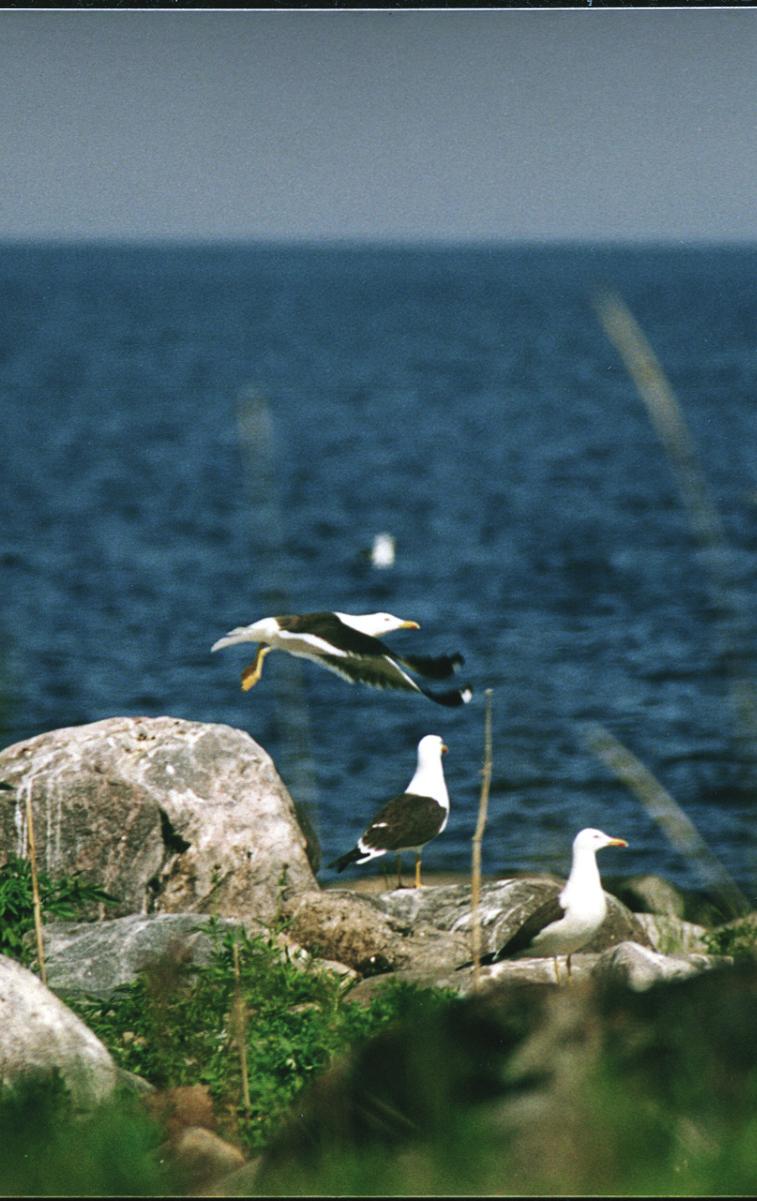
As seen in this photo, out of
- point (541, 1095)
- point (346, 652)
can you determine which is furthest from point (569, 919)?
point (541, 1095)

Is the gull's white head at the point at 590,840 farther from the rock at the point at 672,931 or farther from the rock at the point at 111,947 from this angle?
the rock at the point at 111,947

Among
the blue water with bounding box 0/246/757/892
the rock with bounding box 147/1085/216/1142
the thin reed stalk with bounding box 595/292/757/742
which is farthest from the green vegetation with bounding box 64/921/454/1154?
the thin reed stalk with bounding box 595/292/757/742

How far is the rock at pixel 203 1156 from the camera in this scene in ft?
10.4

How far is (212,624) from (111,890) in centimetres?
1096

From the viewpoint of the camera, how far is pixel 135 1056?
484cm

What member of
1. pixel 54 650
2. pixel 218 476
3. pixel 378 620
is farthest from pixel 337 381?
pixel 378 620

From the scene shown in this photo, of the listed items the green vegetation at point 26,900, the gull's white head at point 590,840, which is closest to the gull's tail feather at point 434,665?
the gull's white head at point 590,840

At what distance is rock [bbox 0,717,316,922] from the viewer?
631cm

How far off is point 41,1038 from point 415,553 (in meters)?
18.0

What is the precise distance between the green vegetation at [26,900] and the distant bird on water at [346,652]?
3.02 ft

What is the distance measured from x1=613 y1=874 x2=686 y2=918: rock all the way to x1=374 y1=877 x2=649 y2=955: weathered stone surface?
2.85 feet

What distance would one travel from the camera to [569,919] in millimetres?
5449

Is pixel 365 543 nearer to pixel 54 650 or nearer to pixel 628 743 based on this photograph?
pixel 54 650

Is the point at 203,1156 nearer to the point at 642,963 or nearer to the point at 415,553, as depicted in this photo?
the point at 642,963
